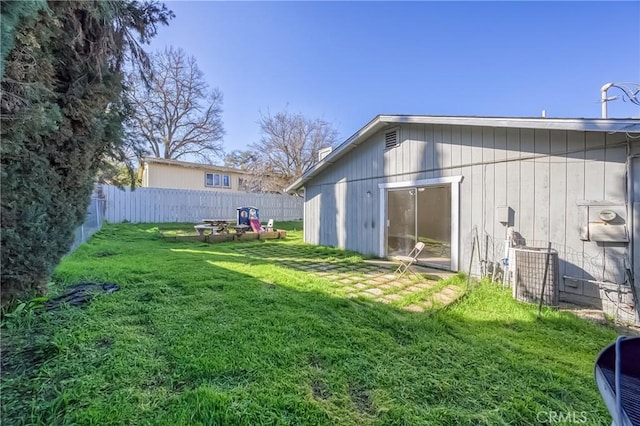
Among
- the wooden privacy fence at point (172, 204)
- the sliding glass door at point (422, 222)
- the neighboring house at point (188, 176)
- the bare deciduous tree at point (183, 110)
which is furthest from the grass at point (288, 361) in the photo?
the bare deciduous tree at point (183, 110)

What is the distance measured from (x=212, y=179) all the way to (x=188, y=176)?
1741mm

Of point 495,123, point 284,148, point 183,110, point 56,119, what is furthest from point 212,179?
point 495,123

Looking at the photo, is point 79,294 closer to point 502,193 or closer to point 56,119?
point 56,119

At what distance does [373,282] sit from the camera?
5023 millimetres

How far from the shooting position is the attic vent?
7098mm

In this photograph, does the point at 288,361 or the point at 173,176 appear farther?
the point at 173,176

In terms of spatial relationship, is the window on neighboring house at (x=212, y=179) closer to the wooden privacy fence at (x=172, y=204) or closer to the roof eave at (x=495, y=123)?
the wooden privacy fence at (x=172, y=204)

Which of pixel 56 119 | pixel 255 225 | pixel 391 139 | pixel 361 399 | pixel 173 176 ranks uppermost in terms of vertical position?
pixel 173 176

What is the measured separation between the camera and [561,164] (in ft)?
14.4

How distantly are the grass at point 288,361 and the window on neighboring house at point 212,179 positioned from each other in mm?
15981

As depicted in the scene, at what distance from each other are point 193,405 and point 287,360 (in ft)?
2.56

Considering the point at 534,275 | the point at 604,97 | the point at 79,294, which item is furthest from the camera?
the point at 604,97

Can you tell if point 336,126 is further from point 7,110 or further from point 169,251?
point 7,110

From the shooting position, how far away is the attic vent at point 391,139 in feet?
23.3
